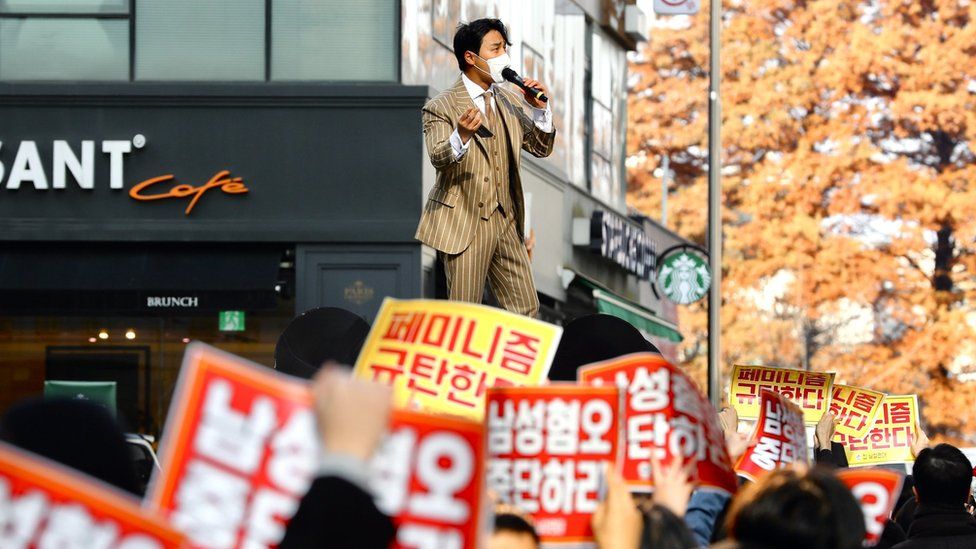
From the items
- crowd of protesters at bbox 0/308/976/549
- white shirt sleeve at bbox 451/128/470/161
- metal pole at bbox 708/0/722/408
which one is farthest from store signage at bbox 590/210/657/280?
A: crowd of protesters at bbox 0/308/976/549

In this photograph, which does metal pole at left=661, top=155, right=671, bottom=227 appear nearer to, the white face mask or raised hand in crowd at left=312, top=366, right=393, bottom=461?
the white face mask

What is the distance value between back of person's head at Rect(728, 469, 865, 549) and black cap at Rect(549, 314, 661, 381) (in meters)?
3.82

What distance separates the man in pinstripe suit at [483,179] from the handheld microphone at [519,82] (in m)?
0.10

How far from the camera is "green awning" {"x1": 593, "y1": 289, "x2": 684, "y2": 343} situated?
24609mm

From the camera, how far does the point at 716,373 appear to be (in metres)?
24.3

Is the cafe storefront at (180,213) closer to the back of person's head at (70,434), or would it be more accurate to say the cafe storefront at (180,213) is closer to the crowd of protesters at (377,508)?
the crowd of protesters at (377,508)

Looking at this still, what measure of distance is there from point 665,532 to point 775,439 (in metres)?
2.35

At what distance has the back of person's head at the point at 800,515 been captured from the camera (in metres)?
3.34

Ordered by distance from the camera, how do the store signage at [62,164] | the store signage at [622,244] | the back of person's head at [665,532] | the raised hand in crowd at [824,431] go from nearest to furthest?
the back of person's head at [665,532] < the raised hand in crowd at [824,431] < the store signage at [62,164] < the store signage at [622,244]

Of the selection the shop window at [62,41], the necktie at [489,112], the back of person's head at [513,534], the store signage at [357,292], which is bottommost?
the back of person's head at [513,534]

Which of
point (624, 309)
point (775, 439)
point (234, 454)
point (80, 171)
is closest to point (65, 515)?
point (234, 454)

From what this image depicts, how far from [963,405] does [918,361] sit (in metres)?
1.18

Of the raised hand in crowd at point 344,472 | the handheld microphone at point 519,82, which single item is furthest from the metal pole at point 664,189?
the raised hand in crowd at point 344,472

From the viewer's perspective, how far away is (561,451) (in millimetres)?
4391
